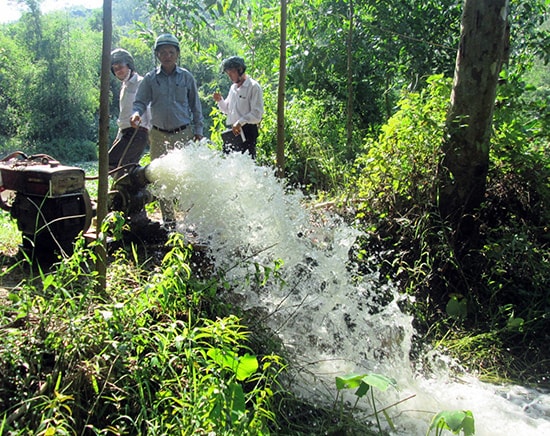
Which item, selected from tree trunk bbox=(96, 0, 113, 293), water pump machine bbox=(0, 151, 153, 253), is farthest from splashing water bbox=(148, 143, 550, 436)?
tree trunk bbox=(96, 0, 113, 293)

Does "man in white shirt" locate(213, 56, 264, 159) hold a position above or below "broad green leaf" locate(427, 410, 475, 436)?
above

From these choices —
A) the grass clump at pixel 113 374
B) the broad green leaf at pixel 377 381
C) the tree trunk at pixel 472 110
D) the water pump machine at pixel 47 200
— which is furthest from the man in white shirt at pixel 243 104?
the broad green leaf at pixel 377 381

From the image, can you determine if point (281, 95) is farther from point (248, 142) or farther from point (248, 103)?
point (248, 142)

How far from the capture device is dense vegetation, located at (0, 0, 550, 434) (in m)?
2.07

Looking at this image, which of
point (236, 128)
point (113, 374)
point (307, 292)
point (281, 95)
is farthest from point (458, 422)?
point (236, 128)

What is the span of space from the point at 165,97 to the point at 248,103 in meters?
1.09

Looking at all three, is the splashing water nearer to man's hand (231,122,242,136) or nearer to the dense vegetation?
the dense vegetation

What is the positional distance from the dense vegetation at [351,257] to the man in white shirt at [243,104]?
527mm

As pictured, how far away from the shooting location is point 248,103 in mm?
5453

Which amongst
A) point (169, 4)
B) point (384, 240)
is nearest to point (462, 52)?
point (384, 240)

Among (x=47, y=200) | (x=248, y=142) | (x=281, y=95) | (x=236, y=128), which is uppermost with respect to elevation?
(x=281, y=95)

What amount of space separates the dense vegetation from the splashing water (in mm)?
204

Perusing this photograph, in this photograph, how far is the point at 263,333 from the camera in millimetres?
2855

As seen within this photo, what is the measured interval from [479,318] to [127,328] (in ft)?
9.14
